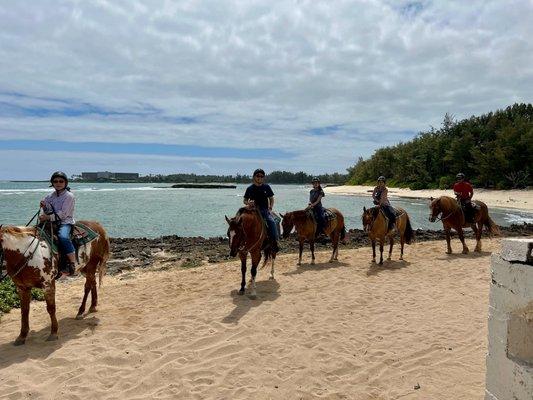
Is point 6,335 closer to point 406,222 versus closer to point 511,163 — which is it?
point 406,222

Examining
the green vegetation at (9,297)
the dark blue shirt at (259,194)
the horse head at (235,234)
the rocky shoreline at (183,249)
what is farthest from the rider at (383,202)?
the green vegetation at (9,297)

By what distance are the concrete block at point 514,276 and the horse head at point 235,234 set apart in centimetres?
590

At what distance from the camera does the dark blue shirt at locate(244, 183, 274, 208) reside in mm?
9539

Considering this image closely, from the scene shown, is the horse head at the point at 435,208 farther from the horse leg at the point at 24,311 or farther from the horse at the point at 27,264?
the horse leg at the point at 24,311

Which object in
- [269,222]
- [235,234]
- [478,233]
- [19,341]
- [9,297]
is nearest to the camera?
[19,341]

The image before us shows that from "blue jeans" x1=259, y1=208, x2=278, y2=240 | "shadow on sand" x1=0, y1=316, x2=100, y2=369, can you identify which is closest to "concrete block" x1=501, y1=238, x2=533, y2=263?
"shadow on sand" x1=0, y1=316, x2=100, y2=369

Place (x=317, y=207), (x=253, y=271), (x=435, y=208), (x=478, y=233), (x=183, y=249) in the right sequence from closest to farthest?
(x=253, y=271)
(x=317, y=207)
(x=435, y=208)
(x=478, y=233)
(x=183, y=249)

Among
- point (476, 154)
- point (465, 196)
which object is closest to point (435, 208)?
point (465, 196)

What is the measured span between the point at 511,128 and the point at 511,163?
4.98 m

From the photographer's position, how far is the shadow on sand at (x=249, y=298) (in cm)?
760

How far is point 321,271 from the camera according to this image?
1177 cm

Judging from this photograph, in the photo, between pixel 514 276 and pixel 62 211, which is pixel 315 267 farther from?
pixel 514 276

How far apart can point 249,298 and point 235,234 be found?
159 centimetres

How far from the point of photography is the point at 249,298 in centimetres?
882
